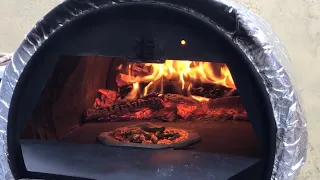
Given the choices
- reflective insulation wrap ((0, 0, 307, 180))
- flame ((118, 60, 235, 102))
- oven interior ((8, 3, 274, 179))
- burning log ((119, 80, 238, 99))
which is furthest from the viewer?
burning log ((119, 80, 238, 99))

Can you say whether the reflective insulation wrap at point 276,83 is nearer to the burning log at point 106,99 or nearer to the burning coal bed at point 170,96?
the burning coal bed at point 170,96

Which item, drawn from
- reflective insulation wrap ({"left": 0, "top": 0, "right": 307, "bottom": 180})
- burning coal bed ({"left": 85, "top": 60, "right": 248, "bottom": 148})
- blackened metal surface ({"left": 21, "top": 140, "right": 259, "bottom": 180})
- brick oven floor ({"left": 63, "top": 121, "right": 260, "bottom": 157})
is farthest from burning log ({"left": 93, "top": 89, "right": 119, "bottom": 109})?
reflective insulation wrap ({"left": 0, "top": 0, "right": 307, "bottom": 180})

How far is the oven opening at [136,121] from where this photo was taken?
5.04 ft

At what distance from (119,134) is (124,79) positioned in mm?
382

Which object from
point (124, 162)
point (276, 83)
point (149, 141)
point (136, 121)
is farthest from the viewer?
point (136, 121)

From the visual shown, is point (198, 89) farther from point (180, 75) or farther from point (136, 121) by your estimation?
point (136, 121)

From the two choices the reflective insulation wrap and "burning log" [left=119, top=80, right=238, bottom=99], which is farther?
"burning log" [left=119, top=80, right=238, bottom=99]

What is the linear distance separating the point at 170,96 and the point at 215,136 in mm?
367

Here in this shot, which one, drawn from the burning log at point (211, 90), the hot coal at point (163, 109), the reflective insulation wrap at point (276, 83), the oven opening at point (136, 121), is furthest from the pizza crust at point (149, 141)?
the reflective insulation wrap at point (276, 83)

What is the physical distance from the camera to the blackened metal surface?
4.72ft

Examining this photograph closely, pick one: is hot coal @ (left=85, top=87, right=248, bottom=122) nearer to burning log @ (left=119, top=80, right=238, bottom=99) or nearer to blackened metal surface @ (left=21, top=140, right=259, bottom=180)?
burning log @ (left=119, top=80, right=238, bottom=99)

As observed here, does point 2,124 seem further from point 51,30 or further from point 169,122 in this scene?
point 169,122

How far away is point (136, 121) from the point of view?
2.12m

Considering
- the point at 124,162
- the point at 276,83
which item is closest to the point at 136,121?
the point at 124,162
